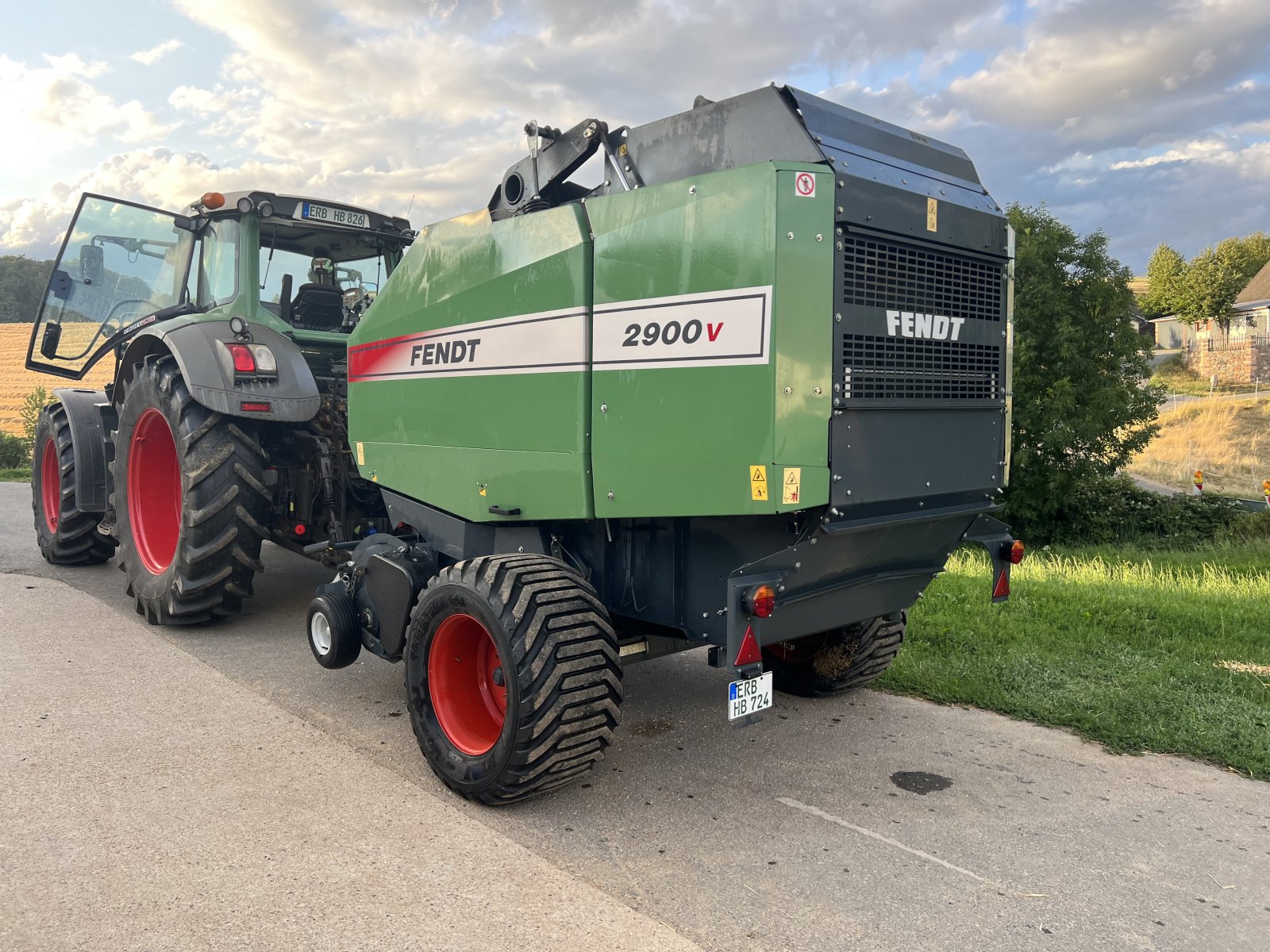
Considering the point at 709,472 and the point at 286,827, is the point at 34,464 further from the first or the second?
the point at 709,472

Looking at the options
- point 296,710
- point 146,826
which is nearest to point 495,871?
point 146,826

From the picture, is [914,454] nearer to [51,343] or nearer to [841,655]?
[841,655]

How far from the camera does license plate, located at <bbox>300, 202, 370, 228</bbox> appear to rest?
6228mm

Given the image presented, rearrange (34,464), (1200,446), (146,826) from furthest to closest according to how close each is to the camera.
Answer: (1200,446)
(34,464)
(146,826)

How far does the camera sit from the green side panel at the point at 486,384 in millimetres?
3656

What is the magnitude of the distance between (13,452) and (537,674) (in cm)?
1813

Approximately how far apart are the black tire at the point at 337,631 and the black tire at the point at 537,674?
962mm

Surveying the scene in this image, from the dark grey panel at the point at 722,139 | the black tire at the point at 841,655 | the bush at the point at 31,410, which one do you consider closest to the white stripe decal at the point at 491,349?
the dark grey panel at the point at 722,139

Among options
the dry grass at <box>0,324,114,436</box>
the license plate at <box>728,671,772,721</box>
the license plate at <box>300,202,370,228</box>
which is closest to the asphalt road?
the license plate at <box>728,671,772,721</box>

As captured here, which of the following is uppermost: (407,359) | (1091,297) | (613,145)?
(1091,297)

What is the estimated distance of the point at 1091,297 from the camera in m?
24.4

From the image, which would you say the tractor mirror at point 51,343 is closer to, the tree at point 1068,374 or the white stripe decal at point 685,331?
the white stripe decal at point 685,331

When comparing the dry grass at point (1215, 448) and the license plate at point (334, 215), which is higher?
the license plate at point (334, 215)

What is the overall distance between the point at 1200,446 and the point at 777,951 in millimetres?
30696
